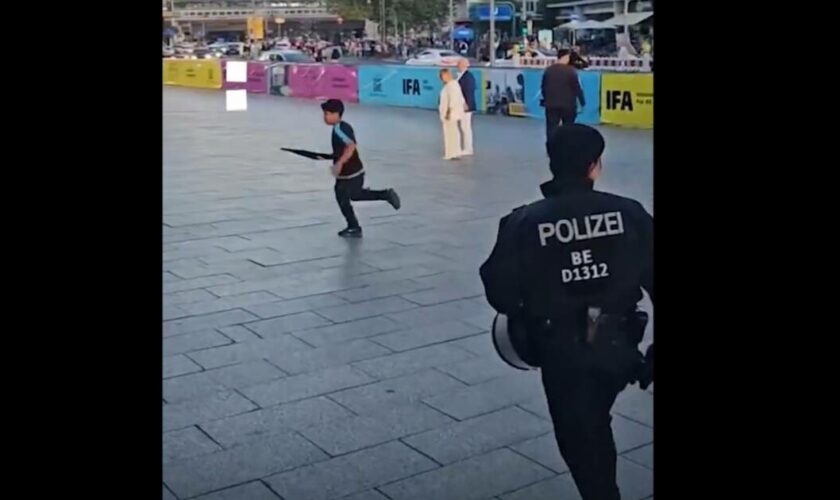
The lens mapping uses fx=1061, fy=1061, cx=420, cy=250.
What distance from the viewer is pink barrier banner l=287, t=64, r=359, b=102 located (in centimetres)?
2192

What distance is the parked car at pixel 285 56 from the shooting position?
2594cm

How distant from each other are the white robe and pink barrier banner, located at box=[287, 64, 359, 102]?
8.88m

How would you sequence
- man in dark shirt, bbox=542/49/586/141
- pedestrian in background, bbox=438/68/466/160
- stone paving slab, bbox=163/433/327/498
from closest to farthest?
stone paving slab, bbox=163/433/327/498
man in dark shirt, bbox=542/49/586/141
pedestrian in background, bbox=438/68/466/160

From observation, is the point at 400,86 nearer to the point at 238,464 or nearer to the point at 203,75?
the point at 203,75

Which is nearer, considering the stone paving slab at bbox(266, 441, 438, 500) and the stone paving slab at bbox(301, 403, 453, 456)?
the stone paving slab at bbox(266, 441, 438, 500)

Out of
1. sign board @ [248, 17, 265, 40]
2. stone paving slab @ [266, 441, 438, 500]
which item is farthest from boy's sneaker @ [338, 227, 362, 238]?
sign board @ [248, 17, 265, 40]

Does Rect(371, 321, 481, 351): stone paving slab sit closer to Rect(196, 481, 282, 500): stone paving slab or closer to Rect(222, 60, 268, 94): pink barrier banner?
Rect(196, 481, 282, 500): stone paving slab

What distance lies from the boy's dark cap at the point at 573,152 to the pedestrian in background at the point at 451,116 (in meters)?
9.77

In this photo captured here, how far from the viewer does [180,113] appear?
19.9m

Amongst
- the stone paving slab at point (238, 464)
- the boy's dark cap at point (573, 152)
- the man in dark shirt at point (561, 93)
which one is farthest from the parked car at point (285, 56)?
the boy's dark cap at point (573, 152)

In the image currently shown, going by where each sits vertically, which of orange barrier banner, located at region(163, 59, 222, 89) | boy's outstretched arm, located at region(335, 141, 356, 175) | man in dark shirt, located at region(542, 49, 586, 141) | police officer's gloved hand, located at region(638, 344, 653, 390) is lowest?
police officer's gloved hand, located at region(638, 344, 653, 390)

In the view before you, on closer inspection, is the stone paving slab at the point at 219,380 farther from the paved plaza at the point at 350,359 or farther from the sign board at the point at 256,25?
the sign board at the point at 256,25

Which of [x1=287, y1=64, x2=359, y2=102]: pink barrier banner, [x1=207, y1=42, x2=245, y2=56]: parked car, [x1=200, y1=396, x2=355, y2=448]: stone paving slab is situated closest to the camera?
[x1=200, y1=396, x2=355, y2=448]: stone paving slab
